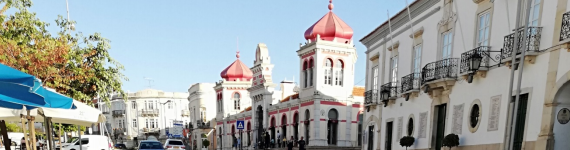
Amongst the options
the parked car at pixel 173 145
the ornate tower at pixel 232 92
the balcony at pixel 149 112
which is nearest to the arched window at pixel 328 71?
the parked car at pixel 173 145

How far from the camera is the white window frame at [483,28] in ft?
55.0

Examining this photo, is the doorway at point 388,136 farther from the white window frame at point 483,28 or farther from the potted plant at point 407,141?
the white window frame at point 483,28

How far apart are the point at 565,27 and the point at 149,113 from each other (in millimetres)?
86648

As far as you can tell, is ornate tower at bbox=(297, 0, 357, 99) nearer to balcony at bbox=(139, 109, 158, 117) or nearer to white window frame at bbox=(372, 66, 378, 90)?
white window frame at bbox=(372, 66, 378, 90)

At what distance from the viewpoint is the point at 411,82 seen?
72.0 feet

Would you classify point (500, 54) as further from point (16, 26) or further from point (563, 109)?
point (16, 26)

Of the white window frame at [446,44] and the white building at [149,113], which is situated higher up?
the white building at [149,113]

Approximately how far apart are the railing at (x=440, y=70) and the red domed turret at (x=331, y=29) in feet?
80.5

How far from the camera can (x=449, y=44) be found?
1942 cm

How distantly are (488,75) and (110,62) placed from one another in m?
12.2

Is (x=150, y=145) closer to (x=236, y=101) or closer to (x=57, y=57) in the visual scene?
(x=57, y=57)

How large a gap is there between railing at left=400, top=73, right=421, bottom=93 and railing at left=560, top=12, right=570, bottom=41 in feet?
28.9

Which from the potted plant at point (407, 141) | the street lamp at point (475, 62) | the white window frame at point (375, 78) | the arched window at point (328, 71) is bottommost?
the street lamp at point (475, 62)

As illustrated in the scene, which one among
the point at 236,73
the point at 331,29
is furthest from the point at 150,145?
the point at 236,73
